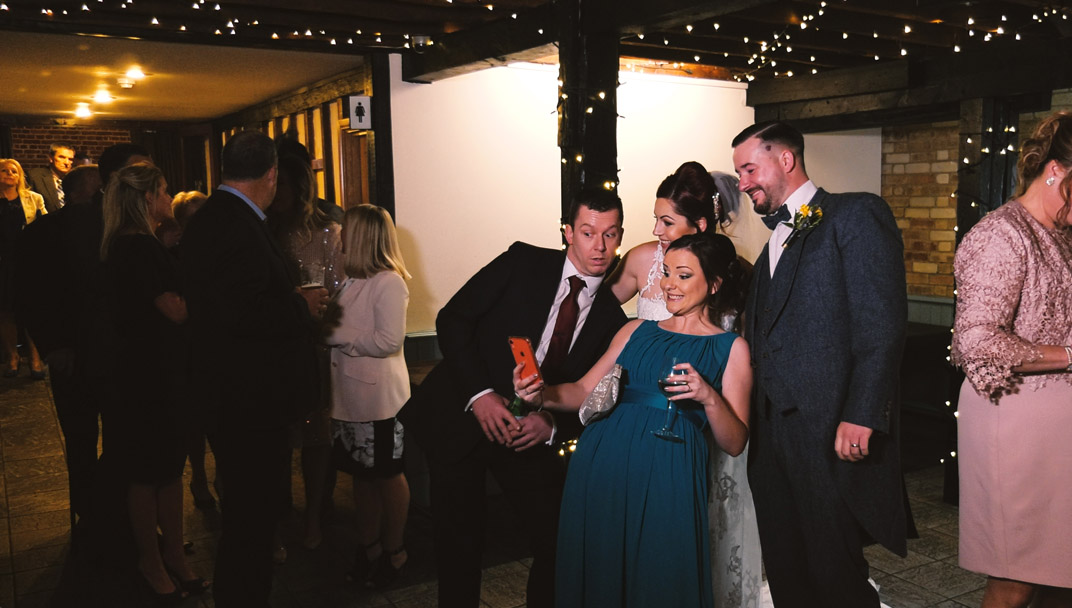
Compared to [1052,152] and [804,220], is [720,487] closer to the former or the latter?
[804,220]

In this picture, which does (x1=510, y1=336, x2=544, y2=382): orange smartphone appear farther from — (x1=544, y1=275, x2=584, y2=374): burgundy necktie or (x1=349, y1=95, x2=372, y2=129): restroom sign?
(x1=349, y1=95, x2=372, y2=129): restroom sign

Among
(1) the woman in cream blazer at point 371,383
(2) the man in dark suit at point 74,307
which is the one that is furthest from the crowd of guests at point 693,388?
(2) the man in dark suit at point 74,307

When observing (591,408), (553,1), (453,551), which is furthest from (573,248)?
(553,1)

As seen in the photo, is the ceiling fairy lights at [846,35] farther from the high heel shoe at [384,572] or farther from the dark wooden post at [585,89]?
the high heel shoe at [384,572]

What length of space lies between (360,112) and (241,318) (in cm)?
385

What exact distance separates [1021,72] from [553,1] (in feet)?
9.86

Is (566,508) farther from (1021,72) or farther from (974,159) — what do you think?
(1021,72)

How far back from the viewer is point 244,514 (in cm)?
290

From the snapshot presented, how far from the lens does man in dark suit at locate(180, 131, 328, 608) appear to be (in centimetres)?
284

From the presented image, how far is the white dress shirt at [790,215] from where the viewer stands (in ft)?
9.07

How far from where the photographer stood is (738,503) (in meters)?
3.00

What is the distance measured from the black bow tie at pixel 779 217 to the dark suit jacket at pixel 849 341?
83 mm

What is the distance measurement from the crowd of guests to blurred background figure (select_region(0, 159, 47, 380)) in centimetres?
590

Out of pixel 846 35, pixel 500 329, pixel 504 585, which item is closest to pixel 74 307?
pixel 500 329
